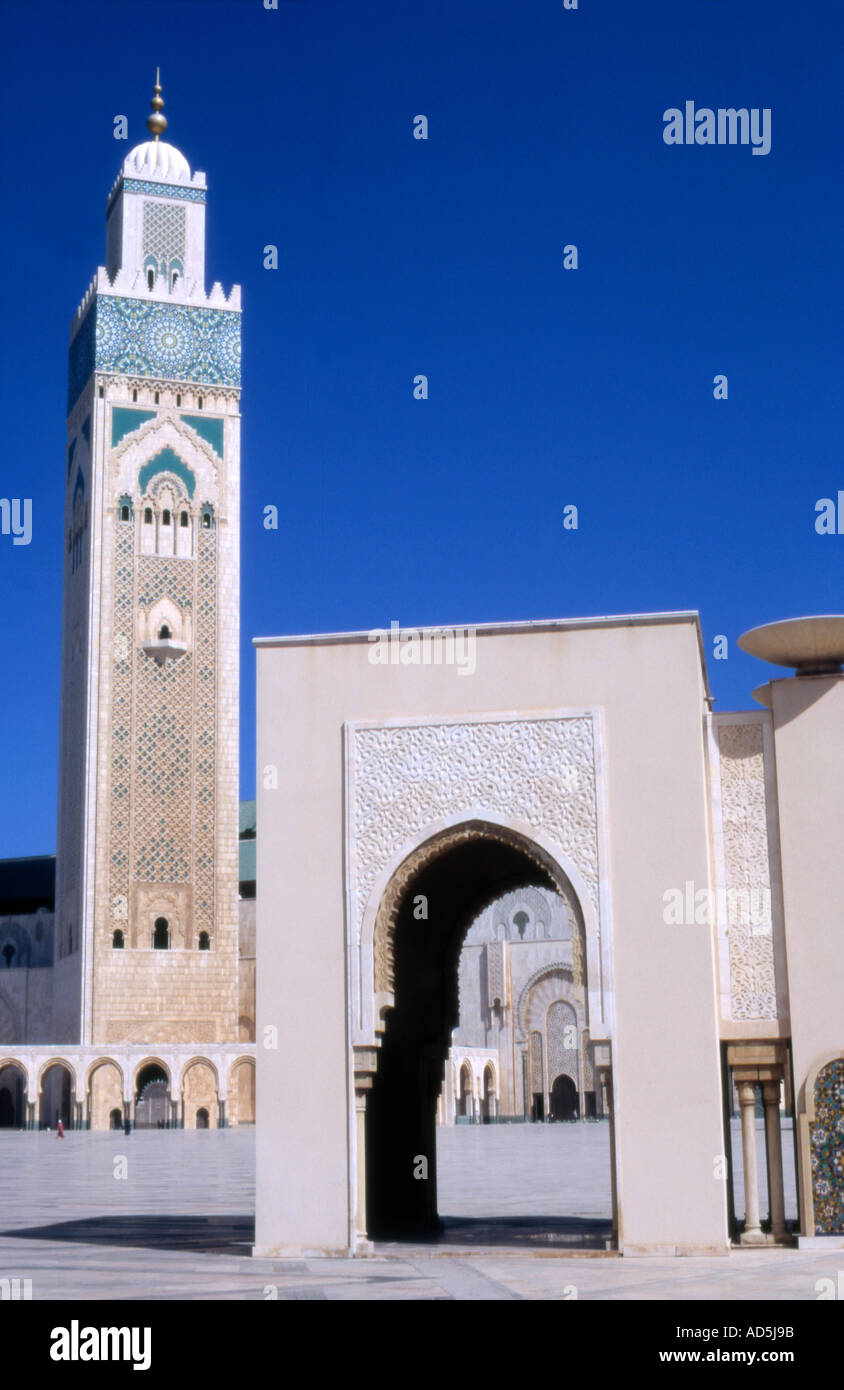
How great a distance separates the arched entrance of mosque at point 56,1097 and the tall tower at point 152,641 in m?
0.69

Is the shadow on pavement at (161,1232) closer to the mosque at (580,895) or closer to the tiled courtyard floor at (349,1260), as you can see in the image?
the tiled courtyard floor at (349,1260)

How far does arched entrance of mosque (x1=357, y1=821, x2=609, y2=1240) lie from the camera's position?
7.29 m

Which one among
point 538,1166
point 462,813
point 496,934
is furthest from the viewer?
point 496,934

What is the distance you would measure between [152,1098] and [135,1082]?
252 cm

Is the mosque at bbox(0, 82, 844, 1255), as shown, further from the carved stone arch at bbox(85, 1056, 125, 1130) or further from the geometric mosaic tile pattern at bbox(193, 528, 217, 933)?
the geometric mosaic tile pattern at bbox(193, 528, 217, 933)

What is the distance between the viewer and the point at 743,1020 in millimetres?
6445

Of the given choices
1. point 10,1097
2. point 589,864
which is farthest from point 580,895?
point 10,1097

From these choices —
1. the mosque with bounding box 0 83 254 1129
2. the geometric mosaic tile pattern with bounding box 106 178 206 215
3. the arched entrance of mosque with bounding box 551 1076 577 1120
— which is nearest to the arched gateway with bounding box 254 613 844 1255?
the mosque with bounding box 0 83 254 1129

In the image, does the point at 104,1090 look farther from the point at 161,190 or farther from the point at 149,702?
the point at 161,190

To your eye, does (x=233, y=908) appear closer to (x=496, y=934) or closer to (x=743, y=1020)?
(x=496, y=934)

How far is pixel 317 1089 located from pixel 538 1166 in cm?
718

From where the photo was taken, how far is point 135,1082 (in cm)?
2342
